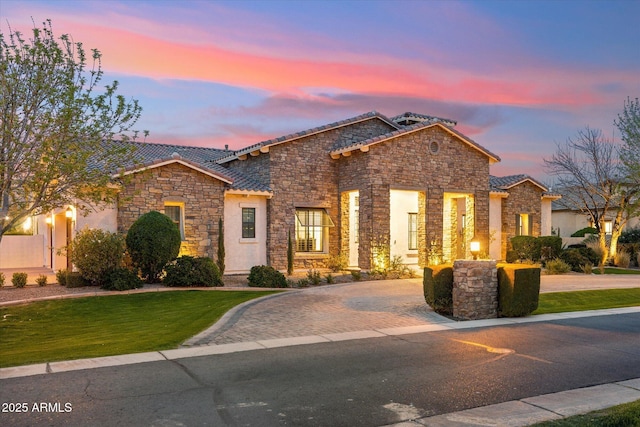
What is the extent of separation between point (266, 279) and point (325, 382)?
11317mm

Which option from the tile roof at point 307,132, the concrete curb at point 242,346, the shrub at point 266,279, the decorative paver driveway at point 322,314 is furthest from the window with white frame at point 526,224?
the shrub at point 266,279

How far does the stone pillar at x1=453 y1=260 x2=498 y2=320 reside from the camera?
12.8 meters

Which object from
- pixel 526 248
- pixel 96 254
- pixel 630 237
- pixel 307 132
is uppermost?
pixel 307 132

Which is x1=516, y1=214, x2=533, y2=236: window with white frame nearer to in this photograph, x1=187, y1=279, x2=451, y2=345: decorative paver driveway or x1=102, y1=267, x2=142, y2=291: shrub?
x1=187, y1=279, x2=451, y2=345: decorative paver driveway

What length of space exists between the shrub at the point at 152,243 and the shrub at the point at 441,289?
29.6 feet

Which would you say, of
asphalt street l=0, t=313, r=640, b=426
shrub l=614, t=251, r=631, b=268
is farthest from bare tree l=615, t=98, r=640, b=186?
asphalt street l=0, t=313, r=640, b=426

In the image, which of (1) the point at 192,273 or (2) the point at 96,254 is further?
(1) the point at 192,273

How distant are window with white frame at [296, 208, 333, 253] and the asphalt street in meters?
13.7

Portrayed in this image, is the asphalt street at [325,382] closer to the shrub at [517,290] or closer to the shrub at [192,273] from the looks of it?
the shrub at [517,290]

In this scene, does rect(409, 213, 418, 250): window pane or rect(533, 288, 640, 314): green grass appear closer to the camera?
rect(533, 288, 640, 314): green grass

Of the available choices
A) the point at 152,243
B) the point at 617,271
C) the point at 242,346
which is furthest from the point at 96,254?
the point at 617,271

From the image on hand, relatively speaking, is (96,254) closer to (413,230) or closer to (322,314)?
(322,314)

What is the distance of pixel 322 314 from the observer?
1292cm

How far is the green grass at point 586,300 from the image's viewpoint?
14914mm
